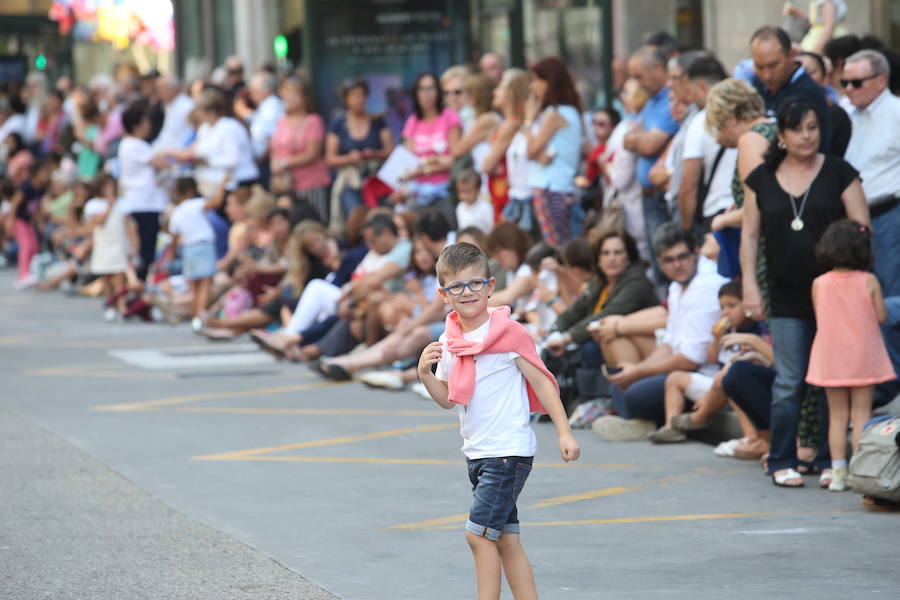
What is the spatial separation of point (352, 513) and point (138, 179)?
1210 centimetres

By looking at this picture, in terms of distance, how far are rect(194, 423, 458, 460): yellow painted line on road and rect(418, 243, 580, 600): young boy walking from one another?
4.16m

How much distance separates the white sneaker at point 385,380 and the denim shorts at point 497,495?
6.86m

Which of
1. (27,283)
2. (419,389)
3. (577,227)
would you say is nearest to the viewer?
(419,389)

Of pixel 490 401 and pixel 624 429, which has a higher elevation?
pixel 490 401

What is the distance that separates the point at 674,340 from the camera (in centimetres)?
989

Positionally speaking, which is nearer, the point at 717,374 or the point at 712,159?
the point at 717,374

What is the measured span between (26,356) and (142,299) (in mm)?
3150

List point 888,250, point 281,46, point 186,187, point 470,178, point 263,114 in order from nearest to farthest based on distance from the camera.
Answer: point 888,250, point 470,178, point 186,187, point 263,114, point 281,46

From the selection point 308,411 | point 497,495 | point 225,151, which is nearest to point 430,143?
point 225,151

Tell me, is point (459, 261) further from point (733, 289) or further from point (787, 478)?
point (733, 289)

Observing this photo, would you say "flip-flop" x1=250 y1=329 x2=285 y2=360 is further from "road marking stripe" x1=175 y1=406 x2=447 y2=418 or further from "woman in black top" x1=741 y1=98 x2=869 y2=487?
"woman in black top" x1=741 y1=98 x2=869 y2=487

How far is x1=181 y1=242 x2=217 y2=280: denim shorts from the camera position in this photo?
17.3 metres

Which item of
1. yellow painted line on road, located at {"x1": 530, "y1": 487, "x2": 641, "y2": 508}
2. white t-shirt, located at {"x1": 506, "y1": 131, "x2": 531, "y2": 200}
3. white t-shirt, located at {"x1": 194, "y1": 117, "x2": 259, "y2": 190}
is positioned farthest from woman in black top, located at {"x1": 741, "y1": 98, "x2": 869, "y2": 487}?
white t-shirt, located at {"x1": 194, "y1": 117, "x2": 259, "y2": 190}

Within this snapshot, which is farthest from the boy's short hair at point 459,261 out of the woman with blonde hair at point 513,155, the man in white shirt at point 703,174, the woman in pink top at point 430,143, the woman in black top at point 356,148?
the woman in black top at point 356,148
